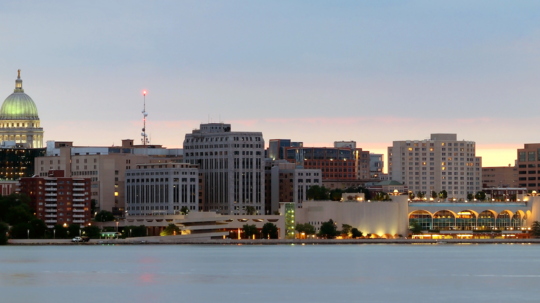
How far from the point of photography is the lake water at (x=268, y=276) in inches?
3949

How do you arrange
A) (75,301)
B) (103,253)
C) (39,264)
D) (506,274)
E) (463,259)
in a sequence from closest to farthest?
(75,301) → (506,274) → (39,264) → (463,259) → (103,253)

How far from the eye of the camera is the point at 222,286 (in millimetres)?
109875

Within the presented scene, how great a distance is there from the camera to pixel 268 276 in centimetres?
12325

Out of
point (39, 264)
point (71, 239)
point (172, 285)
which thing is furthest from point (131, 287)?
point (71, 239)

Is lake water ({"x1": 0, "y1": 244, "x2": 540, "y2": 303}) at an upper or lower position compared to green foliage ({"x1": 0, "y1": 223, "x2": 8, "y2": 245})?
lower

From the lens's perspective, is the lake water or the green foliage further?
the green foliage

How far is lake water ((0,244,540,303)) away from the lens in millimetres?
100312

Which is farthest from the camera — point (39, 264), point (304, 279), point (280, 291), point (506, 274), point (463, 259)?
point (463, 259)

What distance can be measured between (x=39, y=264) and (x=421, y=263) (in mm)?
46905

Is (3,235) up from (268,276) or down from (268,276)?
up

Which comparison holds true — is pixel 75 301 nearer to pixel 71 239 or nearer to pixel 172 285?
pixel 172 285

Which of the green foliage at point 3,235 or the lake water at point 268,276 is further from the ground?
the green foliage at point 3,235

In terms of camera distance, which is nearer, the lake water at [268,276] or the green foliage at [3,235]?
the lake water at [268,276]

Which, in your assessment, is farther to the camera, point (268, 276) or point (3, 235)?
point (3, 235)
